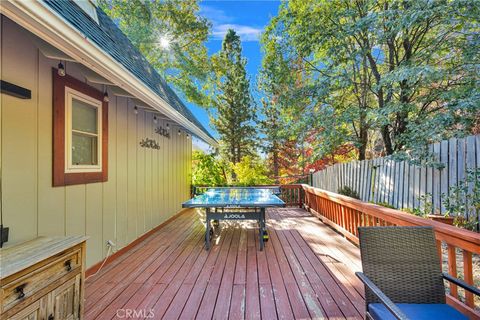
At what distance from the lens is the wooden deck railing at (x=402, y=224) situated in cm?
181

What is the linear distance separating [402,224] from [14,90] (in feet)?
13.7

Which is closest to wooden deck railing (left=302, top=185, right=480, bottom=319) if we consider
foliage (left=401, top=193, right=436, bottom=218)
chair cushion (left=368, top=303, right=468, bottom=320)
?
chair cushion (left=368, top=303, right=468, bottom=320)

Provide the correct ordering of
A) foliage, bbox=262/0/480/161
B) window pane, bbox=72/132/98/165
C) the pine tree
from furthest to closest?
the pine tree, foliage, bbox=262/0/480/161, window pane, bbox=72/132/98/165

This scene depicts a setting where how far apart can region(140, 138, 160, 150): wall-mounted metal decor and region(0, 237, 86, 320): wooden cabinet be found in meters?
2.63

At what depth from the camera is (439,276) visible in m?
1.73

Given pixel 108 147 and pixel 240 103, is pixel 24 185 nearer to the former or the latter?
pixel 108 147

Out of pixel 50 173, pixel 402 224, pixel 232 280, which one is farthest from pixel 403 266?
pixel 50 173

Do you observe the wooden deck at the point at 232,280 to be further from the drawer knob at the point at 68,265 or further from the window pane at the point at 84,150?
the window pane at the point at 84,150

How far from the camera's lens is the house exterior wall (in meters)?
1.96

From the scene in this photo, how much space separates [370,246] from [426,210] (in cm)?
280

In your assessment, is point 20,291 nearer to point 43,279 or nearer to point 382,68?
point 43,279

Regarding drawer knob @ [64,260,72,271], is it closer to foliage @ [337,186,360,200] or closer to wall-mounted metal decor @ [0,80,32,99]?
wall-mounted metal decor @ [0,80,32,99]

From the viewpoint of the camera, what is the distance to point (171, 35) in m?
10.1

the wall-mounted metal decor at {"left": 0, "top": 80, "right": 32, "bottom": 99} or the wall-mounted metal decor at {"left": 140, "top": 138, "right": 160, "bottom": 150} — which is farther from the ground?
the wall-mounted metal decor at {"left": 0, "top": 80, "right": 32, "bottom": 99}
